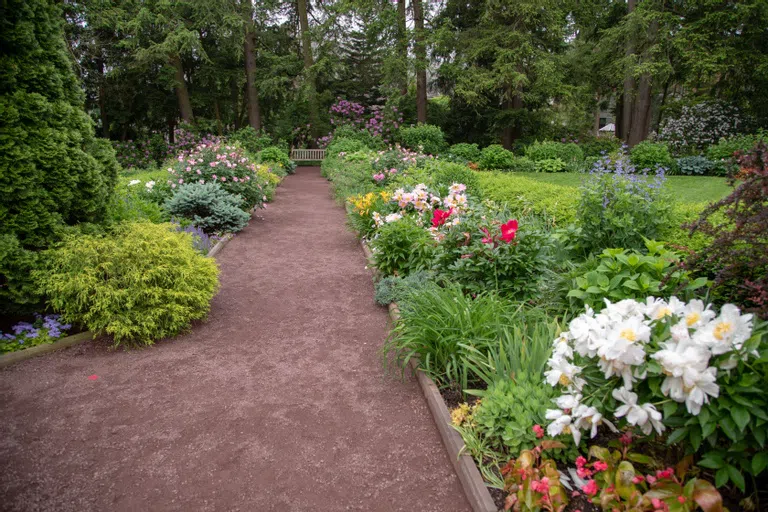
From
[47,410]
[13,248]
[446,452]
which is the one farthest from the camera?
[13,248]

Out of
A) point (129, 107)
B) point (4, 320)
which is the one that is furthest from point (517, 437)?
point (129, 107)

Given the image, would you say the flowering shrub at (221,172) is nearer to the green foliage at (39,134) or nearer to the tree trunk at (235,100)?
the green foliage at (39,134)

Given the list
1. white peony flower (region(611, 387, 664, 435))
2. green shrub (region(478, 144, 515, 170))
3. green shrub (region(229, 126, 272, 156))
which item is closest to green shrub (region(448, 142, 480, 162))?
green shrub (region(478, 144, 515, 170))

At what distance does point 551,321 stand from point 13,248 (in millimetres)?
4145

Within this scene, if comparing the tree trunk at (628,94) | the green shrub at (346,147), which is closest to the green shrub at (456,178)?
the green shrub at (346,147)

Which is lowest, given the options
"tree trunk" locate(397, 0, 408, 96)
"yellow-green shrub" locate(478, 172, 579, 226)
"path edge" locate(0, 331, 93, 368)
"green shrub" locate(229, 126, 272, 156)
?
"path edge" locate(0, 331, 93, 368)

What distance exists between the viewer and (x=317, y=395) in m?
3.25

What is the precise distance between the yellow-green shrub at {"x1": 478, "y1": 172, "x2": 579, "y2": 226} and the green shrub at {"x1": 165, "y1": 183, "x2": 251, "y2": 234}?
4210 millimetres

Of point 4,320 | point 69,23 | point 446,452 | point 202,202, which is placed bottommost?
point 446,452

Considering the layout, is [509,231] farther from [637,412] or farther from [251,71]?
[251,71]

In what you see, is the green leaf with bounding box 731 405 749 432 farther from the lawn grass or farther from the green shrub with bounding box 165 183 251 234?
the green shrub with bounding box 165 183 251 234

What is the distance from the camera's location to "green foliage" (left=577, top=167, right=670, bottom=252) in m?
3.80

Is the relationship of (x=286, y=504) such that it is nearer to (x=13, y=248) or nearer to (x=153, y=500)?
(x=153, y=500)

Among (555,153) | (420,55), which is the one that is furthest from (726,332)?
(420,55)
